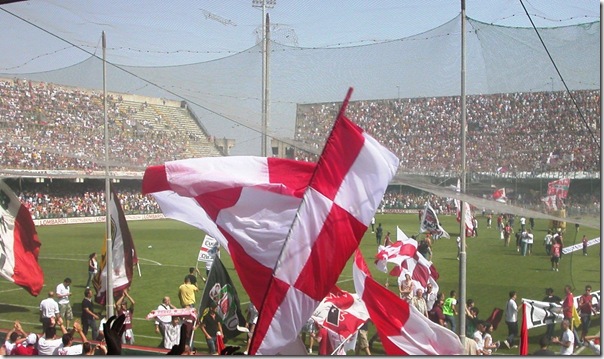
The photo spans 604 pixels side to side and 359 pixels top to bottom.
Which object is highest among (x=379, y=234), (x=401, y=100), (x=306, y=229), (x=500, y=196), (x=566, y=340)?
(x=401, y=100)

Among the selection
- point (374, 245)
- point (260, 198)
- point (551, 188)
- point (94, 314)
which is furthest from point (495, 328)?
point (94, 314)

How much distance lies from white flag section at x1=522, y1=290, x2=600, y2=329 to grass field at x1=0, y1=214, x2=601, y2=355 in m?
0.16

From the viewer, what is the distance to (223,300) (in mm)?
5984

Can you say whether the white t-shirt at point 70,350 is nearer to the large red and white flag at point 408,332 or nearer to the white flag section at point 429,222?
the large red and white flag at point 408,332

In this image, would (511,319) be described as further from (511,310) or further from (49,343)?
(49,343)

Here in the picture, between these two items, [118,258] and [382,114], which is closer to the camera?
[382,114]

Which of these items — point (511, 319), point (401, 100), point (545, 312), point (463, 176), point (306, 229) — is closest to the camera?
point (306, 229)

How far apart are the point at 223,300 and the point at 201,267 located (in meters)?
1.21

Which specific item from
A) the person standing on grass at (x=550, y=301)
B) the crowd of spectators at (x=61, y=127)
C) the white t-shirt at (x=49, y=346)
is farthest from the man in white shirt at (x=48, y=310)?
the person standing on grass at (x=550, y=301)

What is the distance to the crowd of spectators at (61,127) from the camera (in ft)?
16.7

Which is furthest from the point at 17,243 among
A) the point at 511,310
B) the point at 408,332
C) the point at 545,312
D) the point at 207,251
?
the point at 545,312

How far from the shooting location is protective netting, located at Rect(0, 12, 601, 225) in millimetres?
4234

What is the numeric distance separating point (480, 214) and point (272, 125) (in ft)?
8.62

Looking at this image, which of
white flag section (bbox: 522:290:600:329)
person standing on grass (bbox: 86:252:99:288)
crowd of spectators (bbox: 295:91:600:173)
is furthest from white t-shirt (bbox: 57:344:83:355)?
white flag section (bbox: 522:290:600:329)
